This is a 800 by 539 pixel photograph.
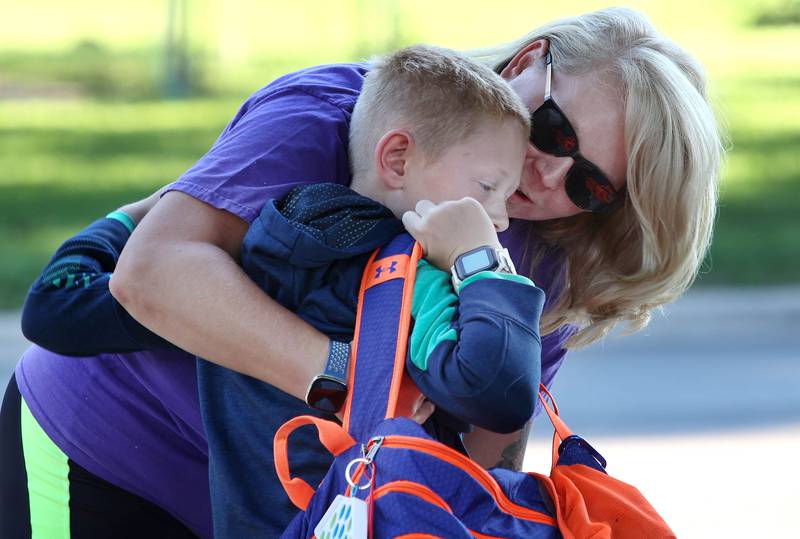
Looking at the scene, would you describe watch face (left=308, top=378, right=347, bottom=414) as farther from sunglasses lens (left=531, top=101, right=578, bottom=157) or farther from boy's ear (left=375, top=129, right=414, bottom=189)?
sunglasses lens (left=531, top=101, right=578, bottom=157)

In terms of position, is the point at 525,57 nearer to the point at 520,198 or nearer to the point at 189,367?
the point at 520,198

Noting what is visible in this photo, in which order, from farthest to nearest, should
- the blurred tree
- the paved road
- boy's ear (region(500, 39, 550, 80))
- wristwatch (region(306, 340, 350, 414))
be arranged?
the blurred tree < the paved road < boy's ear (region(500, 39, 550, 80)) < wristwatch (region(306, 340, 350, 414))

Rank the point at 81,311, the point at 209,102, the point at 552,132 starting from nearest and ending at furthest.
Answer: the point at 81,311
the point at 552,132
the point at 209,102

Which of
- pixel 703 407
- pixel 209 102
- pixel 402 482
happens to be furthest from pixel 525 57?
pixel 209 102

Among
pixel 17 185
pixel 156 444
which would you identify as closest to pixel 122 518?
pixel 156 444

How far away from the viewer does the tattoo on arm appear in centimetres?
225

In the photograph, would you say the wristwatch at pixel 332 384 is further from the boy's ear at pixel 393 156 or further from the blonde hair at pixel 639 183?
the blonde hair at pixel 639 183

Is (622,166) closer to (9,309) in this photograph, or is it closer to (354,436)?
(354,436)

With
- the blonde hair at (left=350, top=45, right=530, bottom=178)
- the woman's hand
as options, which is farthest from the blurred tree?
the blonde hair at (left=350, top=45, right=530, bottom=178)

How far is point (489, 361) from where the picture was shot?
4.95 feet

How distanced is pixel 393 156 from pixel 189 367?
1.69ft

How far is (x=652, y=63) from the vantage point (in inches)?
83.3

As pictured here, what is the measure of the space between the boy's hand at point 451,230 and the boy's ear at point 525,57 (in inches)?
23.2

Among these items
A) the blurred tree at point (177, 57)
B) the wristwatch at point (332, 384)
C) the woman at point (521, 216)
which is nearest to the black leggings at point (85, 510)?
the woman at point (521, 216)
